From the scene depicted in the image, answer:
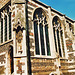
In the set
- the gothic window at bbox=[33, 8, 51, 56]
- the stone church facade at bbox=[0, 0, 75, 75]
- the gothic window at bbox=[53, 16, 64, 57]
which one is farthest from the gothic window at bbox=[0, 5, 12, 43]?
the gothic window at bbox=[53, 16, 64, 57]

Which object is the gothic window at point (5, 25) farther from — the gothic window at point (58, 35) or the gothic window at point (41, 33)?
the gothic window at point (58, 35)

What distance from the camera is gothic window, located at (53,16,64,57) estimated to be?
12.7 meters

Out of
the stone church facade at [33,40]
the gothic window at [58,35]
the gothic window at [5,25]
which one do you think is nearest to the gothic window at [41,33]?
the stone church facade at [33,40]

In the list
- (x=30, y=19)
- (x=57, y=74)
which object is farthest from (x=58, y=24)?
(x=57, y=74)

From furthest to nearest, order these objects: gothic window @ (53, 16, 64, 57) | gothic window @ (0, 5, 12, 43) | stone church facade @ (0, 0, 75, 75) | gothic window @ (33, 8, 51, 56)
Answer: gothic window @ (53, 16, 64, 57) → gothic window @ (0, 5, 12, 43) → gothic window @ (33, 8, 51, 56) → stone church facade @ (0, 0, 75, 75)

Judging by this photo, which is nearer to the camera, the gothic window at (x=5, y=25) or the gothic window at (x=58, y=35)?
the gothic window at (x=5, y=25)

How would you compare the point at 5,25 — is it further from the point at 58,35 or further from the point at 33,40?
the point at 58,35

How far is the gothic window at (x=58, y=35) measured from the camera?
1270 cm

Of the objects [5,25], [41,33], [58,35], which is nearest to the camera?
[41,33]

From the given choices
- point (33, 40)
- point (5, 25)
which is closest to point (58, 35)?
point (33, 40)

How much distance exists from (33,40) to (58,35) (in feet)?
14.7

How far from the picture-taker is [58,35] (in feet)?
44.1

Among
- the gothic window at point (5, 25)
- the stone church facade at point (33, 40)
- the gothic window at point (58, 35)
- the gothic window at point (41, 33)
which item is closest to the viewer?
the stone church facade at point (33, 40)

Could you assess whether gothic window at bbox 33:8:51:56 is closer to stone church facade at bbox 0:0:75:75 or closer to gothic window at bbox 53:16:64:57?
stone church facade at bbox 0:0:75:75
